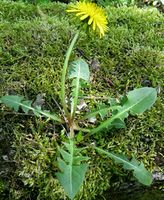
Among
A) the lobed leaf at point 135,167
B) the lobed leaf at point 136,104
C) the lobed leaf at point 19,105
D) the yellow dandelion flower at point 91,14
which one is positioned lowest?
the lobed leaf at point 135,167

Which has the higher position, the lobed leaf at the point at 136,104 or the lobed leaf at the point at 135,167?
the lobed leaf at the point at 136,104

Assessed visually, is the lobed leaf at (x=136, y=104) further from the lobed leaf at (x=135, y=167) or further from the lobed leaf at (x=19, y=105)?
the lobed leaf at (x=19, y=105)

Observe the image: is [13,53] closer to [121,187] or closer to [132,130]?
[132,130]

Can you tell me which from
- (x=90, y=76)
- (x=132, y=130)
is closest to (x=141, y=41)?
(x=90, y=76)

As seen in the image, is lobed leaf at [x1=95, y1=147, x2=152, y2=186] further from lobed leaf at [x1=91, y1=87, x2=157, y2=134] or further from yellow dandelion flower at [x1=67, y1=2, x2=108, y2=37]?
yellow dandelion flower at [x1=67, y1=2, x2=108, y2=37]

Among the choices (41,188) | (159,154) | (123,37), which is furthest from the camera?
(123,37)

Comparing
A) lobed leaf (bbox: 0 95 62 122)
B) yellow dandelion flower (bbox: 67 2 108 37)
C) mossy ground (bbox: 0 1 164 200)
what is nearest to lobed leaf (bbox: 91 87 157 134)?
mossy ground (bbox: 0 1 164 200)

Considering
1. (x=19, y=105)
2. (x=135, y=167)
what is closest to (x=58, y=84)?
(x=19, y=105)

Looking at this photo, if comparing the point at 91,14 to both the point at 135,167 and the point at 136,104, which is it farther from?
the point at 135,167

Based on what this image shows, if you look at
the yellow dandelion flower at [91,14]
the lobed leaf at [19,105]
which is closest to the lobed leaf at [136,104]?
the lobed leaf at [19,105]
